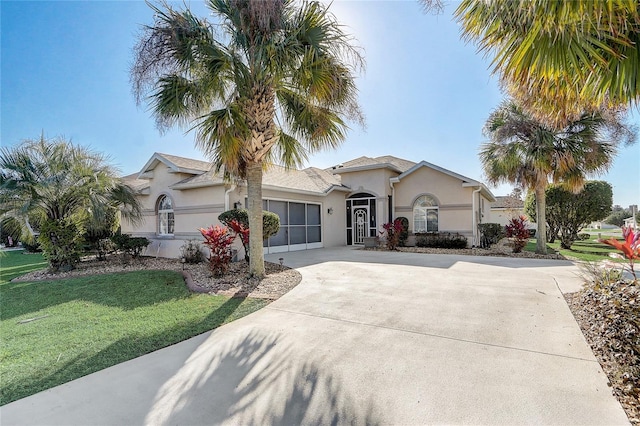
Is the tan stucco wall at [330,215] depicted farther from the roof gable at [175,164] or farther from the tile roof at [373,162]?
the roof gable at [175,164]

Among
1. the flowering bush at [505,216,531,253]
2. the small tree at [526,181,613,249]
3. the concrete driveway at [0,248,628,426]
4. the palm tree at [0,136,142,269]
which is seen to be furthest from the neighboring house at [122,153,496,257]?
the concrete driveway at [0,248,628,426]

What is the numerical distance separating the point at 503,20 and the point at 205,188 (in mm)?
11949

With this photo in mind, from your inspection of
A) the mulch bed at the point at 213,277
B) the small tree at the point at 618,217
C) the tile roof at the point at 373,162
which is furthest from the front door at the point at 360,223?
the small tree at the point at 618,217

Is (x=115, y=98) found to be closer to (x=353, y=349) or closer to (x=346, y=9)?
(x=346, y=9)

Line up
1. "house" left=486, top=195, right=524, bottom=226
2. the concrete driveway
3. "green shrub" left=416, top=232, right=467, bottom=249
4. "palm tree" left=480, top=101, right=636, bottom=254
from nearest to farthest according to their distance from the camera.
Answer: the concrete driveway → "palm tree" left=480, top=101, right=636, bottom=254 → "green shrub" left=416, top=232, right=467, bottom=249 → "house" left=486, top=195, right=524, bottom=226

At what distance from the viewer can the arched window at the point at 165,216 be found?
49.0 feet

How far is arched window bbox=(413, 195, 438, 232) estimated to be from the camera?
17.3 metres

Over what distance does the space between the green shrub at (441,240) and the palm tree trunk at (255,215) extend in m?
11.3

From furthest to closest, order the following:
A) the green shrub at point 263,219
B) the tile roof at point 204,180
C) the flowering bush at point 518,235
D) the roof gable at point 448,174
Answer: the roof gable at point 448,174 → the flowering bush at point 518,235 → the tile roof at point 204,180 → the green shrub at point 263,219

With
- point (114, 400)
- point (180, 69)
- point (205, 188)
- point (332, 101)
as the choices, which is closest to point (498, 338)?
point (114, 400)

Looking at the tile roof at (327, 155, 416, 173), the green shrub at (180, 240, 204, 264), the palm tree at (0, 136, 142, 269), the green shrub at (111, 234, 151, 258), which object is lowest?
the green shrub at (180, 240, 204, 264)

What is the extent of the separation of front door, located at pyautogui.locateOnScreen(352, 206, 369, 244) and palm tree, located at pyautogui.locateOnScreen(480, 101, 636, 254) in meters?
7.25

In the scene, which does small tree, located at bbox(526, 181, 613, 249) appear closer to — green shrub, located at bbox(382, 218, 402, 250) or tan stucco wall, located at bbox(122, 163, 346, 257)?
green shrub, located at bbox(382, 218, 402, 250)

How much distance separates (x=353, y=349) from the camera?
417 cm
